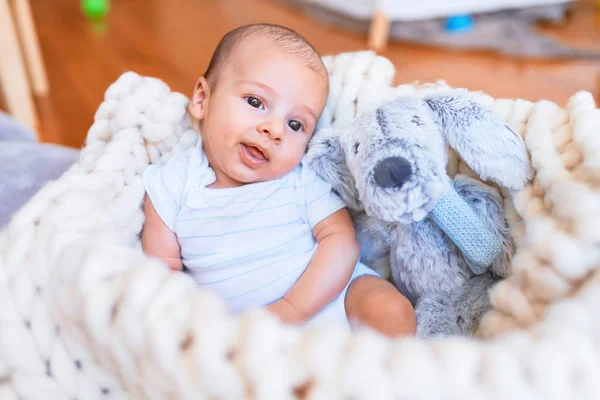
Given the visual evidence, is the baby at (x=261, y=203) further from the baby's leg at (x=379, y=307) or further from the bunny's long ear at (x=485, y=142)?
the bunny's long ear at (x=485, y=142)

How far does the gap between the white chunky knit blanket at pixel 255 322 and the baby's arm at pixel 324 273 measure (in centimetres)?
16

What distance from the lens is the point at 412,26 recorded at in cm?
226

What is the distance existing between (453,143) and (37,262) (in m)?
0.42

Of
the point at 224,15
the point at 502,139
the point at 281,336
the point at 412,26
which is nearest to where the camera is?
the point at 281,336

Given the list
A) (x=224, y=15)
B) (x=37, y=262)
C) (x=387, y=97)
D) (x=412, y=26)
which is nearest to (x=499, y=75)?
(x=412, y=26)

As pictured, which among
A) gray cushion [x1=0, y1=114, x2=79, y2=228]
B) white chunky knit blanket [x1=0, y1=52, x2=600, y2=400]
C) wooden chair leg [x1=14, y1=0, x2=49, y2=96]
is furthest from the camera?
wooden chair leg [x1=14, y1=0, x2=49, y2=96]

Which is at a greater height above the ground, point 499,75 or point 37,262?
point 37,262

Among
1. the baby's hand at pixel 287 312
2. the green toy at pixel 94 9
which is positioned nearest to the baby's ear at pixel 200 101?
the baby's hand at pixel 287 312

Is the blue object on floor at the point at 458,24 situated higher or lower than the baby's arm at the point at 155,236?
lower

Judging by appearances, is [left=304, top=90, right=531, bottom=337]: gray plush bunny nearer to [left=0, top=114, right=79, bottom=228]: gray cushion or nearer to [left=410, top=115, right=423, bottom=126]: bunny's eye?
[left=410, top=115, right=423, bottom=126]: bunny's eye

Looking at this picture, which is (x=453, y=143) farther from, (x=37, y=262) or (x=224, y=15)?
(x=224, y=15)

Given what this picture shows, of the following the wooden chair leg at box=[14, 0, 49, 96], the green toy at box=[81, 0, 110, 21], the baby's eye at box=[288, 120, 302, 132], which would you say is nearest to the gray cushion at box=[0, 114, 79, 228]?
the baby's eye at box=[288, 120, 302, 132]

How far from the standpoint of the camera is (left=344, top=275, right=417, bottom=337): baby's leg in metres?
0.63

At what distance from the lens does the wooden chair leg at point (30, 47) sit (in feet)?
5.43
